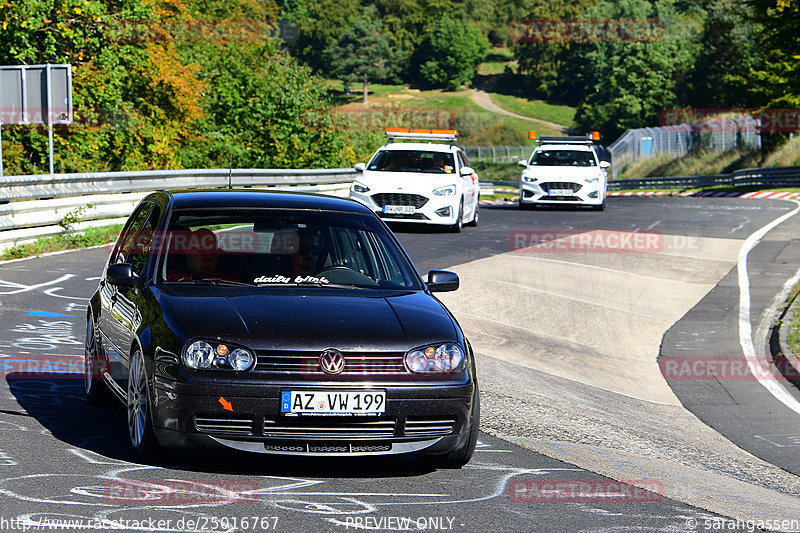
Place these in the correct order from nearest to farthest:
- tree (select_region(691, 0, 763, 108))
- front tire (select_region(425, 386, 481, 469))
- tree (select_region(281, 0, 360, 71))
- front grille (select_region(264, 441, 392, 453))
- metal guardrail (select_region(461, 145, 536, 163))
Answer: front grille (select_region(264, 441, 392, 453))
front tire (select_region(425, 386, 481, 469))
tree (select_region(691, 0, 763, 108))
metal guardrail (select_region(461, 145, 536, 163))
tree (select_region(281, 0, 360, 71))

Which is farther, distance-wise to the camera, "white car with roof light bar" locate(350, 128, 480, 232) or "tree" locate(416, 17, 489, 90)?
"tree" locate(416, 17, 489, 90)

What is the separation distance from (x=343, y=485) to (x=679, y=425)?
5432 mm

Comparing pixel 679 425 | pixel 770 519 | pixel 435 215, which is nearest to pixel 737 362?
pixel 679 425

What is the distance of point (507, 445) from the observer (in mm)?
7488

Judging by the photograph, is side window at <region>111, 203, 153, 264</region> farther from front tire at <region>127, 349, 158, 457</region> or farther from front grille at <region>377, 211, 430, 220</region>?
front grille at <region>377, 211, 430, 220</region>

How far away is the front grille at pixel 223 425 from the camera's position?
19.2 ft

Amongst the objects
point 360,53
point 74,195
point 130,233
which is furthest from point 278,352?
Answer: point 360,53

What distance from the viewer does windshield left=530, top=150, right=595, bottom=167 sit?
31.2 meters

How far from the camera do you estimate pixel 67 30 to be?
28.3 metres

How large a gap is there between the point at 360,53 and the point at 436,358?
161 meters

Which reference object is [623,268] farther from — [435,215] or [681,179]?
[681,179]

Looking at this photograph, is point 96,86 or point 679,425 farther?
point 96,86

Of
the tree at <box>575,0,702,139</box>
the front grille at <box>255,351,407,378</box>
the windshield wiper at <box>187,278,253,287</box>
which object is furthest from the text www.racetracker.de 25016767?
the tree at <box>575,0,702,139</box>

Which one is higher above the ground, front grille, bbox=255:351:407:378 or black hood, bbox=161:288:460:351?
A: black hood, bbox=161:288:460:351
